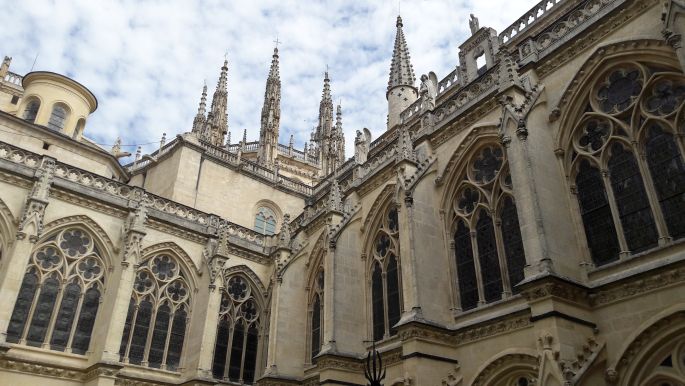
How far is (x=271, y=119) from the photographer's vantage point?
38031mm

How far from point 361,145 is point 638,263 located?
38.1ft

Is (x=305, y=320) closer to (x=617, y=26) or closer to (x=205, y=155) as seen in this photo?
(x=205, y=155)

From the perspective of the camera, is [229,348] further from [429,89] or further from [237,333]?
[429,89]

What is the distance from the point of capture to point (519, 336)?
10.7 m

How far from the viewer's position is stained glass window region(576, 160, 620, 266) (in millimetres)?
10094

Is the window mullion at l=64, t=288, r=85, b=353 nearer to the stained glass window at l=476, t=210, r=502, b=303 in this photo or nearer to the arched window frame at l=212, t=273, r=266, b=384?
the arched window frame at l=212, t=273, r=266, b=384

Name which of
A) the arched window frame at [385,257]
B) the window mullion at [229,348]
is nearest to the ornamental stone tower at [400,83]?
the arched window frame at [385,257]

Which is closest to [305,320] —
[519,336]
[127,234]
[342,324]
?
[342,324]

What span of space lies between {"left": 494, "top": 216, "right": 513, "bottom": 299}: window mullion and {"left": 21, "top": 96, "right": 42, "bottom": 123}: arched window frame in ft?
68.3

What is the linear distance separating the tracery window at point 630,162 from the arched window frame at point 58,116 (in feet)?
72.1

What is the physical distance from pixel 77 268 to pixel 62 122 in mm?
10093

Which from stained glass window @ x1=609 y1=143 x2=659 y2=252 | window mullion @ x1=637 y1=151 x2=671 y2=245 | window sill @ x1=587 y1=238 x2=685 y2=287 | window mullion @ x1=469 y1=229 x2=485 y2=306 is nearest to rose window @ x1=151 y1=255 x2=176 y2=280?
window mullion @ x1=469 y1=229 x2=485 y2=306

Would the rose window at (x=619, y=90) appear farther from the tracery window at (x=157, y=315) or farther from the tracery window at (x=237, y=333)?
the tracery window at (x=157, y=315)

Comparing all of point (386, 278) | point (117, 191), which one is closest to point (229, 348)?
point (117, 191)
